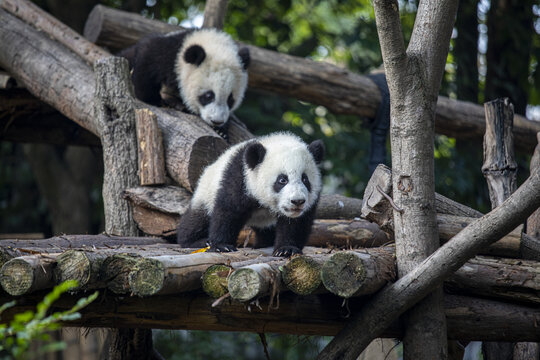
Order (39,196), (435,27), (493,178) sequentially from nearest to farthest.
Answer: (435,27) → (493,178) → (39,196)

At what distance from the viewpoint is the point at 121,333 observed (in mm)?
4523

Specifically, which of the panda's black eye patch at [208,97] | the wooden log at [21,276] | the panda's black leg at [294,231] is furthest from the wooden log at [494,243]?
the panda's black eye patch at [208,97]

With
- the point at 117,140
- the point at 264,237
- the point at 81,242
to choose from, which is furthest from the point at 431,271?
the point at 117,140

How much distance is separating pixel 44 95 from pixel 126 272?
13.6ft

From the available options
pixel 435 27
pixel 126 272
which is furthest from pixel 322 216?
pixel 126 272

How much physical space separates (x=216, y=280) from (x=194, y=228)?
1.60 m

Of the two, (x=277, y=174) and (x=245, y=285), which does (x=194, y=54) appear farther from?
(x=245, y=285)

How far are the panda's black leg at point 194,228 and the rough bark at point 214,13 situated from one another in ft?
12.4

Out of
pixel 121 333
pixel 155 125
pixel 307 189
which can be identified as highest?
pixel 155 125

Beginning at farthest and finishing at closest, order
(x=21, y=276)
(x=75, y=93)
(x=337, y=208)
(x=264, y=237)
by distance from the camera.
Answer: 1. (x=75, y=93)
2. (x=337, y=208)
3. (x=264, y=237)
4. (x=21, y=276)

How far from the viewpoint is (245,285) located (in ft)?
9.02

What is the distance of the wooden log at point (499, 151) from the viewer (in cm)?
432

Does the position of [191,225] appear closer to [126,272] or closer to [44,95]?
[126,272]

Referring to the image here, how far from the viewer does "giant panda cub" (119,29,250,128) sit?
6422mm
